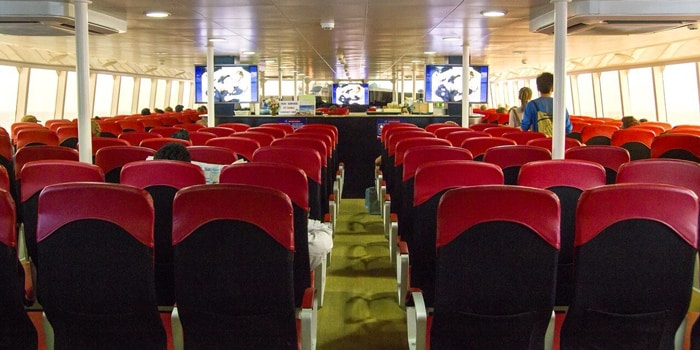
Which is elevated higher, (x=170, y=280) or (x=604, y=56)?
(x=604, y=56)

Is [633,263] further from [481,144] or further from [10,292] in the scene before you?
[481,144]

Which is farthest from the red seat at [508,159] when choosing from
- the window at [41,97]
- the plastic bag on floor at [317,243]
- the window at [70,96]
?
the window at [70,96]

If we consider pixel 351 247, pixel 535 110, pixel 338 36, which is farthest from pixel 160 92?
pixel 351 247

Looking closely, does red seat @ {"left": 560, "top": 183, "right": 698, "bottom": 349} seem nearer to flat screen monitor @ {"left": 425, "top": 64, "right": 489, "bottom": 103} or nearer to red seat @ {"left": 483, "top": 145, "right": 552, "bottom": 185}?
red seat @ {"left": 483, "top": 145, "right": 552, "bottom": 185}

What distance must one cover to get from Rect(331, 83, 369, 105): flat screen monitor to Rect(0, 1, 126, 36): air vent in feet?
64.7

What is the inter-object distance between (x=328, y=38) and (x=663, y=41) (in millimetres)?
6925

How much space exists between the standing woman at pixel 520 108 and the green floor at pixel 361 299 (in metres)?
2.89

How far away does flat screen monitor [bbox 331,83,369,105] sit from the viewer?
2856 cm

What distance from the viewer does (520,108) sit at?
10.3 m

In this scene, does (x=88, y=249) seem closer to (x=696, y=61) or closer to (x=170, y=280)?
(x=170, y=280)

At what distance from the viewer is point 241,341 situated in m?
2.83

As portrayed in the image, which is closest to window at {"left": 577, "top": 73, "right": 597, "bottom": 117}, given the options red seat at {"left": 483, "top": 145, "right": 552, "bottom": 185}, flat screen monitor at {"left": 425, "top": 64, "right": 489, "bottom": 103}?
flat screen monitor at {"left": 425, "top": 64, "right": 489, "bottom": 103}

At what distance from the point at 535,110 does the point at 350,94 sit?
822 inches

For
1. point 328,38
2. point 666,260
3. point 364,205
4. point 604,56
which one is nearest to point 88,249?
point 666,260
